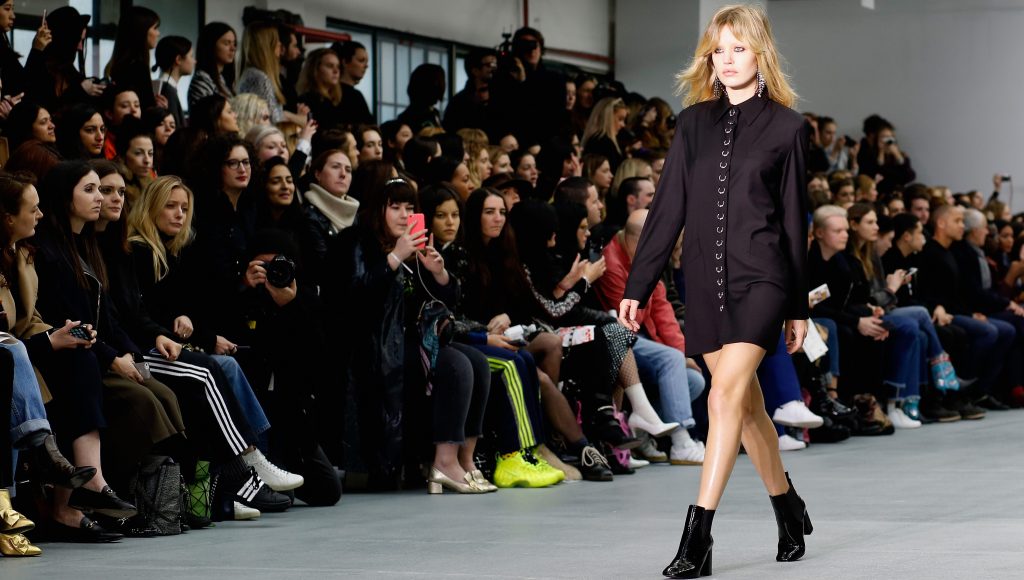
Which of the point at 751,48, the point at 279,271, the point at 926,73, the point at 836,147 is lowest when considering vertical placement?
the point at 279,271

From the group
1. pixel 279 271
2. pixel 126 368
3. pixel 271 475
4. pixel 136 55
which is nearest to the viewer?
pixel 126 368

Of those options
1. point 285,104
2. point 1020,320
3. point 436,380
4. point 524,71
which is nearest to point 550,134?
point 524,71

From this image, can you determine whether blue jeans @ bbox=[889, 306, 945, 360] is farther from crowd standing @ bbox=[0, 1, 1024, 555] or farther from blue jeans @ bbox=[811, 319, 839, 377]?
blue jeans @ bbox=[811, 319, 839, 377]

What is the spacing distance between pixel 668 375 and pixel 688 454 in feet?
1.23

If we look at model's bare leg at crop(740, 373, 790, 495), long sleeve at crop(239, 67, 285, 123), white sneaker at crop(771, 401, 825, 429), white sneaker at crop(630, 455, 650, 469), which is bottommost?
white sneaker at crop(630, 455, 650, 469)

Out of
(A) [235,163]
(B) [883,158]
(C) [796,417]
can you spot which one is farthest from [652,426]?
(B) [883,158]

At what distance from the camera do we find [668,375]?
23.7ft

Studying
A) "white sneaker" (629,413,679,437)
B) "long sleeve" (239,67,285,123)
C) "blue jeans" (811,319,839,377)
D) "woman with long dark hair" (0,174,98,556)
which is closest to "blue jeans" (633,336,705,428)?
"white sneaker" (629,413,679,437)

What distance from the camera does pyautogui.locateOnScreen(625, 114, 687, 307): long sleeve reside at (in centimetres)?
406

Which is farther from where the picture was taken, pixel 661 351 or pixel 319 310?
pixel 661 351

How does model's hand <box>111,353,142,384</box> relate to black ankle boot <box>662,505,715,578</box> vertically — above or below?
above

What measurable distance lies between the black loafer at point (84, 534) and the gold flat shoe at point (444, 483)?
1.61 metres

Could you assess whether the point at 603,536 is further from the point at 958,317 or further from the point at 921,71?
the point at 921,71

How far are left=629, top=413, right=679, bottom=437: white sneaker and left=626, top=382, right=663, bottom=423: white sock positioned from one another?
1cm
